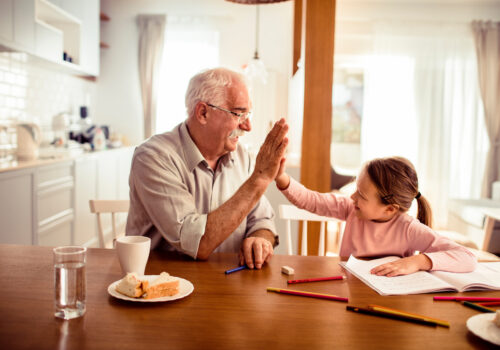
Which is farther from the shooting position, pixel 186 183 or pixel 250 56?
pixel 250 56

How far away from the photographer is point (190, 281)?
113 cm

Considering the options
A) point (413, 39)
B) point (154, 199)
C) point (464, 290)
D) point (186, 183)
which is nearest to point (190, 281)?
point (154, 199)

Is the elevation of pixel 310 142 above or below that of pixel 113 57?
below

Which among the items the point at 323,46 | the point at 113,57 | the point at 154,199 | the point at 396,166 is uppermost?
the point at 113,57

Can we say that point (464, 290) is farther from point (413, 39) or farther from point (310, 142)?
point (413, 39)

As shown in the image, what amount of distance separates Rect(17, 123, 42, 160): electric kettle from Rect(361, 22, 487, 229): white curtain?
4185 mm

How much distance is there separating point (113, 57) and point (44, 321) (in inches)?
236

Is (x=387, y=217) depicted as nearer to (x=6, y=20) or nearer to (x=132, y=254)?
(x=132, y=254)

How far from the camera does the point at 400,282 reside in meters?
1.16

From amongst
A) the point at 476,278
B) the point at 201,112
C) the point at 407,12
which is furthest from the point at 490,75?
the point at 476,278

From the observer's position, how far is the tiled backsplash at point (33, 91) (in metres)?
3.87

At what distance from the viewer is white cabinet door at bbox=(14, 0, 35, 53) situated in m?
3.38

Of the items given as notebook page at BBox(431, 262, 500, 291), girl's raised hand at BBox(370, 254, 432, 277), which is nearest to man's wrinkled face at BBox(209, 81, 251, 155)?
girl's raised hand at BBox(370, 254, 432, 277)

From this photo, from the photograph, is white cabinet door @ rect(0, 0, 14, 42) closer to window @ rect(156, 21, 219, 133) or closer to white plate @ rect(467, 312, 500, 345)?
window @ rect(156, 21, 219, 133)
